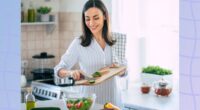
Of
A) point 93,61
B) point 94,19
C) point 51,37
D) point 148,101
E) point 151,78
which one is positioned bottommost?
point 148,101

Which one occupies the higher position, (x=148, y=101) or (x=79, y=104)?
(x=79, y=104)

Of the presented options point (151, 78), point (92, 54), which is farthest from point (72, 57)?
point (151, 78)

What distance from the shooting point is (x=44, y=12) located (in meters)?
3.94

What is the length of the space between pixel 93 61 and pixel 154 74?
0.78 meters

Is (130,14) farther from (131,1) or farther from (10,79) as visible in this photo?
(10,79)

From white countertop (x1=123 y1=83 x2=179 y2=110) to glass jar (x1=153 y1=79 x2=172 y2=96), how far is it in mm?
31

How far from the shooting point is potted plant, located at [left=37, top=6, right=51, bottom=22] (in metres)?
3.92

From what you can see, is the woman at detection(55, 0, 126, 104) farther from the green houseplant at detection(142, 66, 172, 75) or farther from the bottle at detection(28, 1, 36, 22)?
the bottle at detection(28, 1, 36, 22)

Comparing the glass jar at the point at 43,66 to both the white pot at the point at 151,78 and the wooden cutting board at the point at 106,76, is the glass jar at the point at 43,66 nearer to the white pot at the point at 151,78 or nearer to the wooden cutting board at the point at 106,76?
the white pot at the point at 151,78

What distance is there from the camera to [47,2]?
405cm

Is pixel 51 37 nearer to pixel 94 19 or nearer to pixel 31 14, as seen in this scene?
pixel 31 14

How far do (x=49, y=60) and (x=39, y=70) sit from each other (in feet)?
0.80

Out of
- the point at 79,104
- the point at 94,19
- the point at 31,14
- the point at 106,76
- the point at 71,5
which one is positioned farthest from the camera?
the point at 71,5

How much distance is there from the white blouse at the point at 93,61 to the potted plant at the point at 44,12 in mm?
1451
